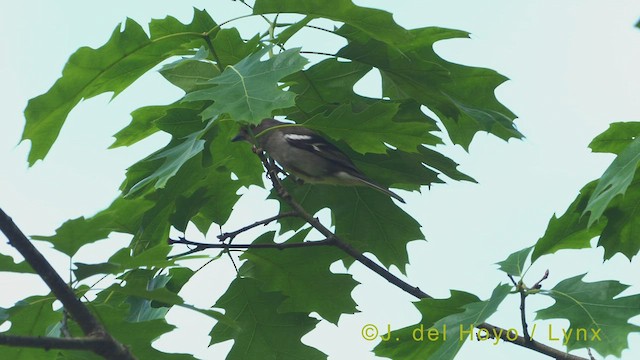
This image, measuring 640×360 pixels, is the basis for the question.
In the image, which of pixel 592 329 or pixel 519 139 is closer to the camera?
pixel 592 329

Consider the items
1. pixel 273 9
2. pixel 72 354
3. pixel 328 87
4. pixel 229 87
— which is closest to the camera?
pixel 72 354

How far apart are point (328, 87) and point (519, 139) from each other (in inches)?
46.9

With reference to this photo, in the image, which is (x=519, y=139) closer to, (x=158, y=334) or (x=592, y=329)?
(x=592, y=329)

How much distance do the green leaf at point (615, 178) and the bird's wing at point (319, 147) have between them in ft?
6.27

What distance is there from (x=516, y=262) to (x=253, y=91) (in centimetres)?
166

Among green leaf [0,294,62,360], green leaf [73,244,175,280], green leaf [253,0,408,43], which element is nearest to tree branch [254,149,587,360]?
green leaf [253,0,408,43]

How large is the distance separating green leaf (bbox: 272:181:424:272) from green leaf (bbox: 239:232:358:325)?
1.19ft

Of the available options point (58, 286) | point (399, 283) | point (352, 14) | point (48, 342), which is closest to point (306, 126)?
point (352, 14)

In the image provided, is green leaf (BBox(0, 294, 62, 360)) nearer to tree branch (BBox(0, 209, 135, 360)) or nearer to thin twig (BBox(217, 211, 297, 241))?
tree branch (BBox(0, 209, 135, 360))

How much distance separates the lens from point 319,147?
6.13m

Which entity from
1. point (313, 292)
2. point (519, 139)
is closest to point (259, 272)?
point (313, 292)

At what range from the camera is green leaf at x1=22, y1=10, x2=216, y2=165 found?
16.0ft

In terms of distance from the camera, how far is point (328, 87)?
17.2ft

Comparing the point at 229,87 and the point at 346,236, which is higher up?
the point at 229,87
